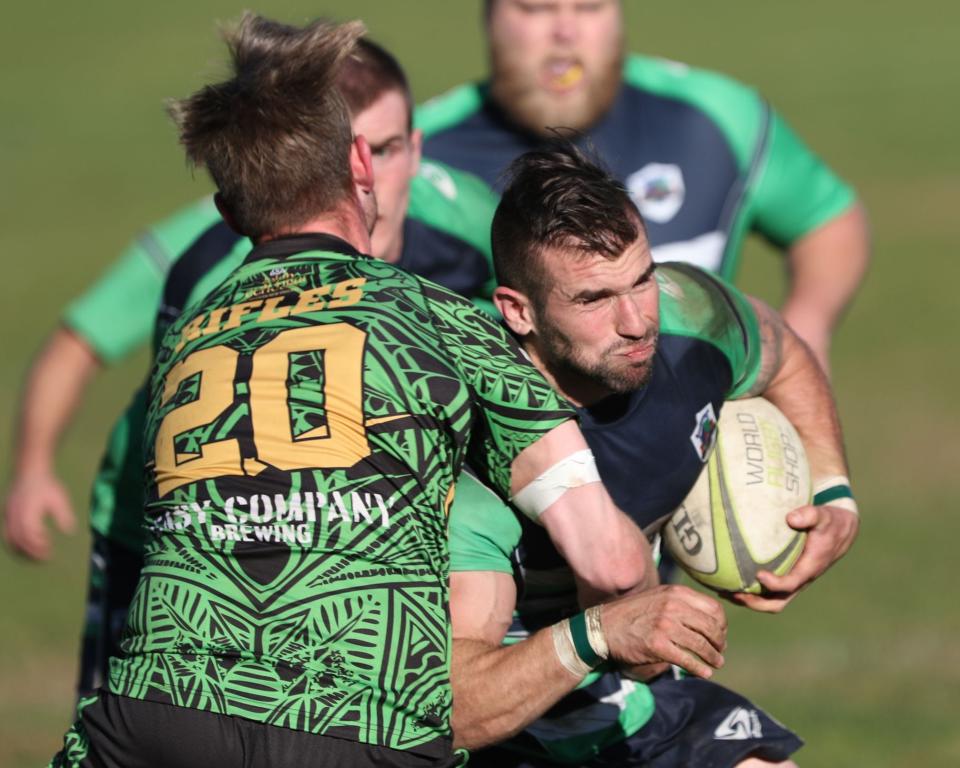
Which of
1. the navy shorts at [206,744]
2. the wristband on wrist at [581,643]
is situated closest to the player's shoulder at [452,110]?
the wristband on wrist at [581,643]

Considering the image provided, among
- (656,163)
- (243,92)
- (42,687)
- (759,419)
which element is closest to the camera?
(243,92)

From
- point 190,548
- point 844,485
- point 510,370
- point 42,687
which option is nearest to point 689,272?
point 844,485

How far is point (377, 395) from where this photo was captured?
140 inches

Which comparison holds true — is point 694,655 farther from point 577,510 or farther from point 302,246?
point 302,246

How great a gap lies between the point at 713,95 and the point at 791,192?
1.70ft

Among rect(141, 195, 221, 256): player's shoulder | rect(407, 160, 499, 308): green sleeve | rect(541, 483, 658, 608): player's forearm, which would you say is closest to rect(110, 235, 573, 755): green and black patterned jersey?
rect(541, 483, 658, 608): player's forearm

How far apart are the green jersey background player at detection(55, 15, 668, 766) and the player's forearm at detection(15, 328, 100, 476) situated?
2312 millimetres

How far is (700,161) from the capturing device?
22.5 feet

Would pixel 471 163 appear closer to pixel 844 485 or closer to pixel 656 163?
pixel 656 163

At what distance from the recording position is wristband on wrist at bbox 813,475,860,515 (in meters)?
4.66

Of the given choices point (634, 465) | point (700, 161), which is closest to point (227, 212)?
point (634, 465)

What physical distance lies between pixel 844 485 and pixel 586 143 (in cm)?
119

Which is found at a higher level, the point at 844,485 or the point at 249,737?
the point at 844,485

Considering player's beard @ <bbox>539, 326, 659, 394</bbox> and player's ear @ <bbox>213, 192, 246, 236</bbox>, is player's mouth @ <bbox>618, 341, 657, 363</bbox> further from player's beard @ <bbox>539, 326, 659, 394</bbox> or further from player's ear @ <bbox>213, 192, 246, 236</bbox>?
player's ear @ <bbox>213, 192, 246, 236</bbox>
